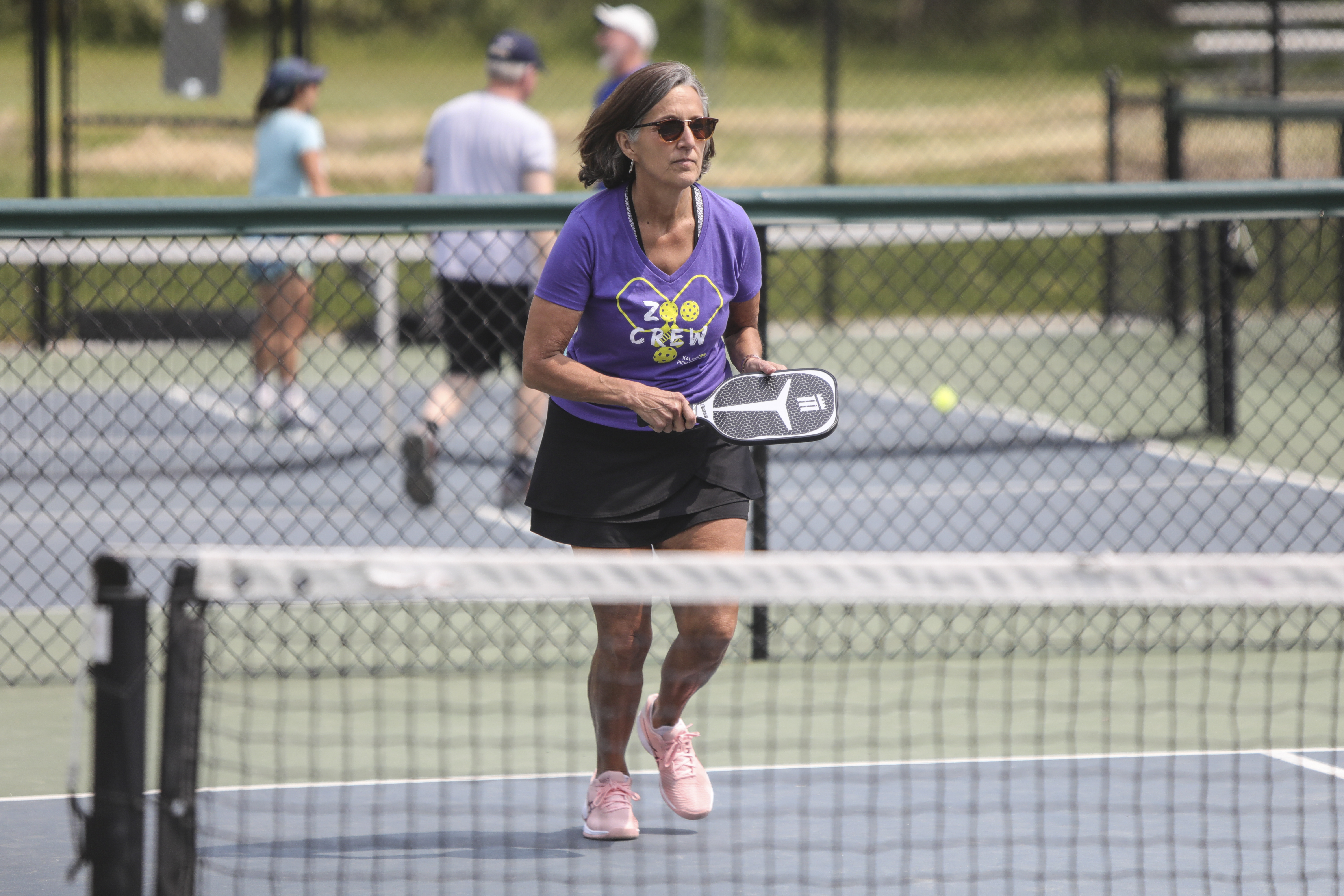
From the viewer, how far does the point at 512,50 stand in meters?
7.57

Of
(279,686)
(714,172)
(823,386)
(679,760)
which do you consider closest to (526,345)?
(823,386)

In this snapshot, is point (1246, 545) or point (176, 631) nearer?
point (176, 631)

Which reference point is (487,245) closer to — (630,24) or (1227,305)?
(630,24)

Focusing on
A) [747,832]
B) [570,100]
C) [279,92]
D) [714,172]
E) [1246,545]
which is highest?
[570,100]

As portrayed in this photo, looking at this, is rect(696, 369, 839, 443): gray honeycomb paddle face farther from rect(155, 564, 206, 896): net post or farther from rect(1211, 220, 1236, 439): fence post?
rect(1211, 220, 1236, 439): fence post

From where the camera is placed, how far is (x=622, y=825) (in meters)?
3.83

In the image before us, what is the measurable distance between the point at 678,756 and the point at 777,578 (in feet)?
4.19

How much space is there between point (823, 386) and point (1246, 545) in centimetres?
365

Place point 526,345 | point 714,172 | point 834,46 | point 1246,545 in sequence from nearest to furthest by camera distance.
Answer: point 526,345
point 1246,545
point 834,46
point 714,172

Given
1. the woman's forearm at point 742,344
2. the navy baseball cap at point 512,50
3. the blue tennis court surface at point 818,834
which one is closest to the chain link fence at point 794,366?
the navy baseball cap at point 512,50

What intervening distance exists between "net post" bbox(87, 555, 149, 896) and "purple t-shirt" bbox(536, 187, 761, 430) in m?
1.32

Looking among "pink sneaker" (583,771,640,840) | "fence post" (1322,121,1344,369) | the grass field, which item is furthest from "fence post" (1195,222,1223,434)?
the grass field

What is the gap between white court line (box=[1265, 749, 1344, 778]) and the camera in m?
4.28

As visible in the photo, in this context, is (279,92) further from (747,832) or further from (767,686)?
(747,832)
